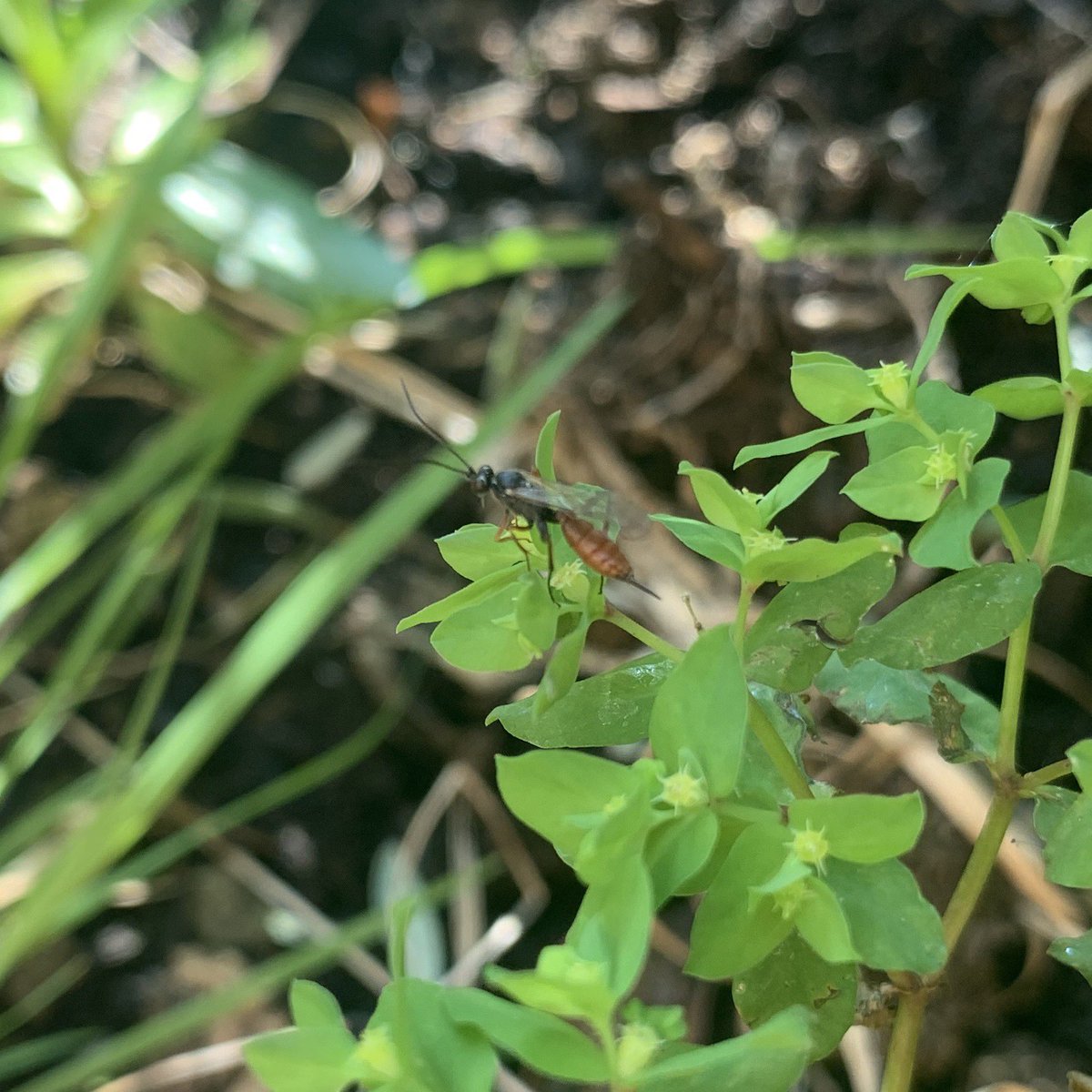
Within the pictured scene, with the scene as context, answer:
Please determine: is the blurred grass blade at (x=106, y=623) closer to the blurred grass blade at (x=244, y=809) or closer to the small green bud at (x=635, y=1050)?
the blurred grass blade at (x=244, y=809)

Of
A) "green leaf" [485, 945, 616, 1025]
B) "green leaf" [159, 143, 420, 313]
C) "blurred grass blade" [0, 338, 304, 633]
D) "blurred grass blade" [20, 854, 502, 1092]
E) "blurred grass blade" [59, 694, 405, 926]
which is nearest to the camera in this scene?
"green leaf" [485, 945, 616, 1025]

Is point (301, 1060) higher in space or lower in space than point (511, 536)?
lower

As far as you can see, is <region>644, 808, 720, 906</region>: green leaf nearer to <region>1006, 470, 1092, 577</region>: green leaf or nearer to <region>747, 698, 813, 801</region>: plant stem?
<region>747, 698, 813, 801</region>: plant stem

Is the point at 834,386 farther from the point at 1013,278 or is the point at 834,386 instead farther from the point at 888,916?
the point at 888,916

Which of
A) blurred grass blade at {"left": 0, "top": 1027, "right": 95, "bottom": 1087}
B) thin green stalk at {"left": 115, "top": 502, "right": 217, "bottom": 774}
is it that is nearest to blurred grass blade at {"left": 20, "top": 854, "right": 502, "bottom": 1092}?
blurred grass blade at {"left": 0, "top": 1027, "right": 95, "bottom": 1087}

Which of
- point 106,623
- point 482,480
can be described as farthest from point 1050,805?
point 106,623

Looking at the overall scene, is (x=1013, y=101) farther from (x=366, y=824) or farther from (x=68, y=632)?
(x=68, y=632)
